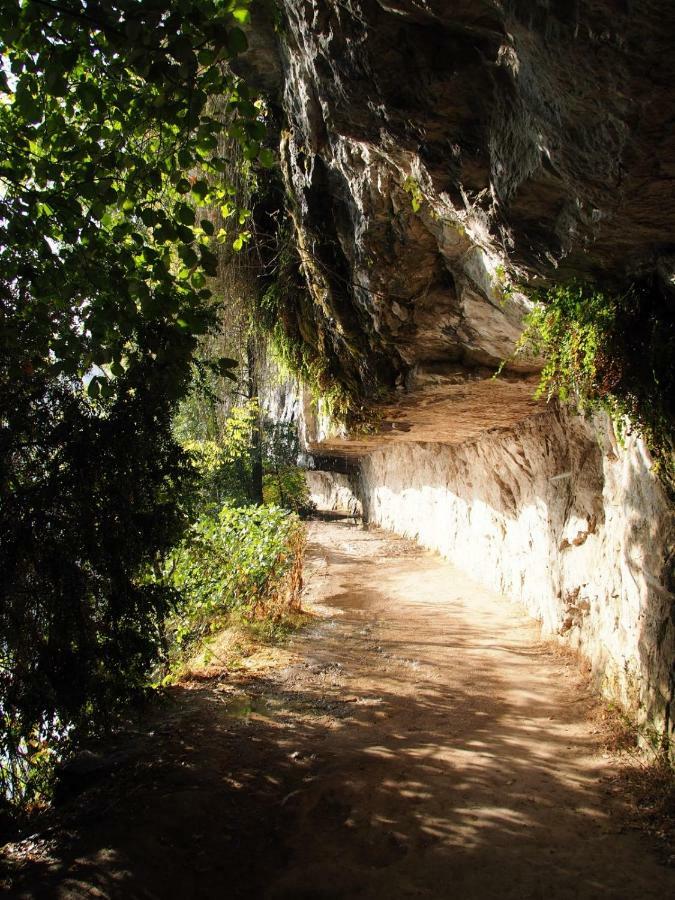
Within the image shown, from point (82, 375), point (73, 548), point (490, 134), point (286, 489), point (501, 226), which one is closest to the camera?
point (490, 134)

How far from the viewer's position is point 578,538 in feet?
20.6

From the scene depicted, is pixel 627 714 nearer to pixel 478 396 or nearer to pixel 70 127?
pixel 478 396

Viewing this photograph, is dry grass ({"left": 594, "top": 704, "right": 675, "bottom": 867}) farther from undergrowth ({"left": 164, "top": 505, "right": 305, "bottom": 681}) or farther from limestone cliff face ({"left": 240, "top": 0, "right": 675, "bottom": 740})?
undergrowth ({"left": 164, "top": 505, "right": 305, "bottom": 681})

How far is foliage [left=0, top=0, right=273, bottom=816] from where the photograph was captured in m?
3.17

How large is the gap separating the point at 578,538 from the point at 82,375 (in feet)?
16.8

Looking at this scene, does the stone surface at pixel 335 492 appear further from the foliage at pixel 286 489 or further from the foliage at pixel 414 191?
the foliage at pixel 414 191

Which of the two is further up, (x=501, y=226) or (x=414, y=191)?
(x=414, y=191)

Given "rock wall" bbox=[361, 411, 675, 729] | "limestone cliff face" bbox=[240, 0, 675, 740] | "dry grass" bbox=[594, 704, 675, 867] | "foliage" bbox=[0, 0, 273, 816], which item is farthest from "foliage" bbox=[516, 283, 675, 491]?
"foliage" bbox=[0, 0, 273, 816]

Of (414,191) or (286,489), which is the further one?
(286,489)

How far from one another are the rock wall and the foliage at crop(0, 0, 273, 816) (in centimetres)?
334

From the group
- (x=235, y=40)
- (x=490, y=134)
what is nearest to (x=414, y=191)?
(x=490, y=134)

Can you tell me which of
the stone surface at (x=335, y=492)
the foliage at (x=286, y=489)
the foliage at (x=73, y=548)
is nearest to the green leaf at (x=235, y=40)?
the foliage at (x=73, y=548)

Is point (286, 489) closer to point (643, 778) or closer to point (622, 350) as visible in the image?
point (643, 778)

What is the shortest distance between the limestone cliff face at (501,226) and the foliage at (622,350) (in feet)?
0.70
